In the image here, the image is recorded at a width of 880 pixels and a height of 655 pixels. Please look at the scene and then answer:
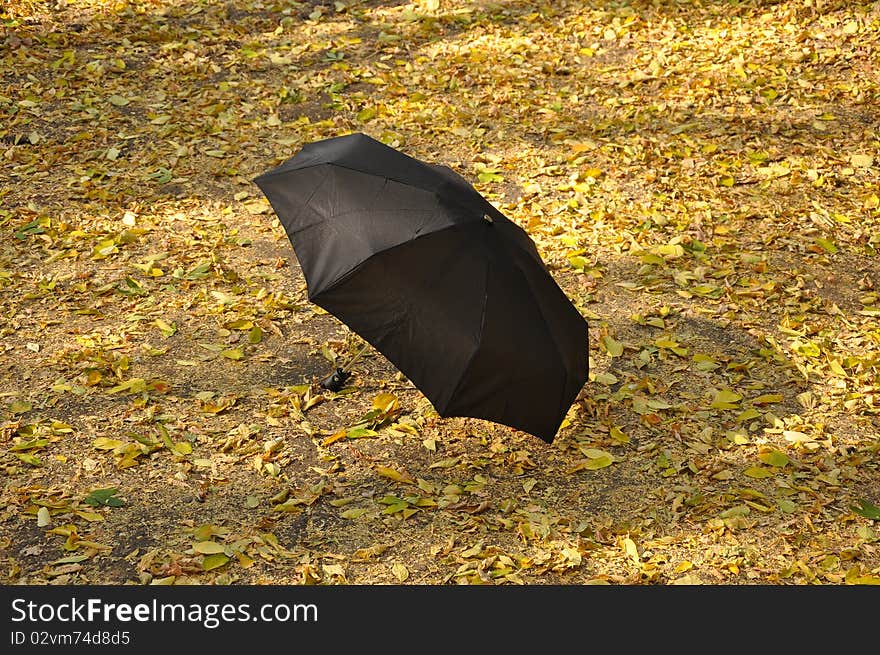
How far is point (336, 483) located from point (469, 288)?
1.09m

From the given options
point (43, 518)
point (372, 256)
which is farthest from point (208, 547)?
point (372, 256)

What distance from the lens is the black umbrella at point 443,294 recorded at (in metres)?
3.97

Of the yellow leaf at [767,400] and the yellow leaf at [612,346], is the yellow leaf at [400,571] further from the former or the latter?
the yellow leaf at [767,400]

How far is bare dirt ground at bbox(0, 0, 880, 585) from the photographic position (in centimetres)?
420

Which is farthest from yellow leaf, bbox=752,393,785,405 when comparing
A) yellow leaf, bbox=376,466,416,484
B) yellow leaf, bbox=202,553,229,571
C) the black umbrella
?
yellow leaf, bbox=202,553,229,571

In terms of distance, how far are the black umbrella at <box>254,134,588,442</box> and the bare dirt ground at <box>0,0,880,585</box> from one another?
65 cm

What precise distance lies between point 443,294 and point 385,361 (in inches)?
48.6

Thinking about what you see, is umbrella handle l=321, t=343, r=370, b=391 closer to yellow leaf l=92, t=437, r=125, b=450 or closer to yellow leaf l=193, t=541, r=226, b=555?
yellow leaf l=92, t=437, r=125, b=450

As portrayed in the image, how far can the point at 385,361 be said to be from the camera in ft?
17.0

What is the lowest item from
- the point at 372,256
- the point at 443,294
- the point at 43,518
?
the point at 43,518

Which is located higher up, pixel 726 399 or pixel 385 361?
pixel 385 361

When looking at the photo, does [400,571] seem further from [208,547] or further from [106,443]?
[106,443]

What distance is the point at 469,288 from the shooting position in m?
4.01

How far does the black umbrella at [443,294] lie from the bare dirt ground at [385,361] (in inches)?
25.7
